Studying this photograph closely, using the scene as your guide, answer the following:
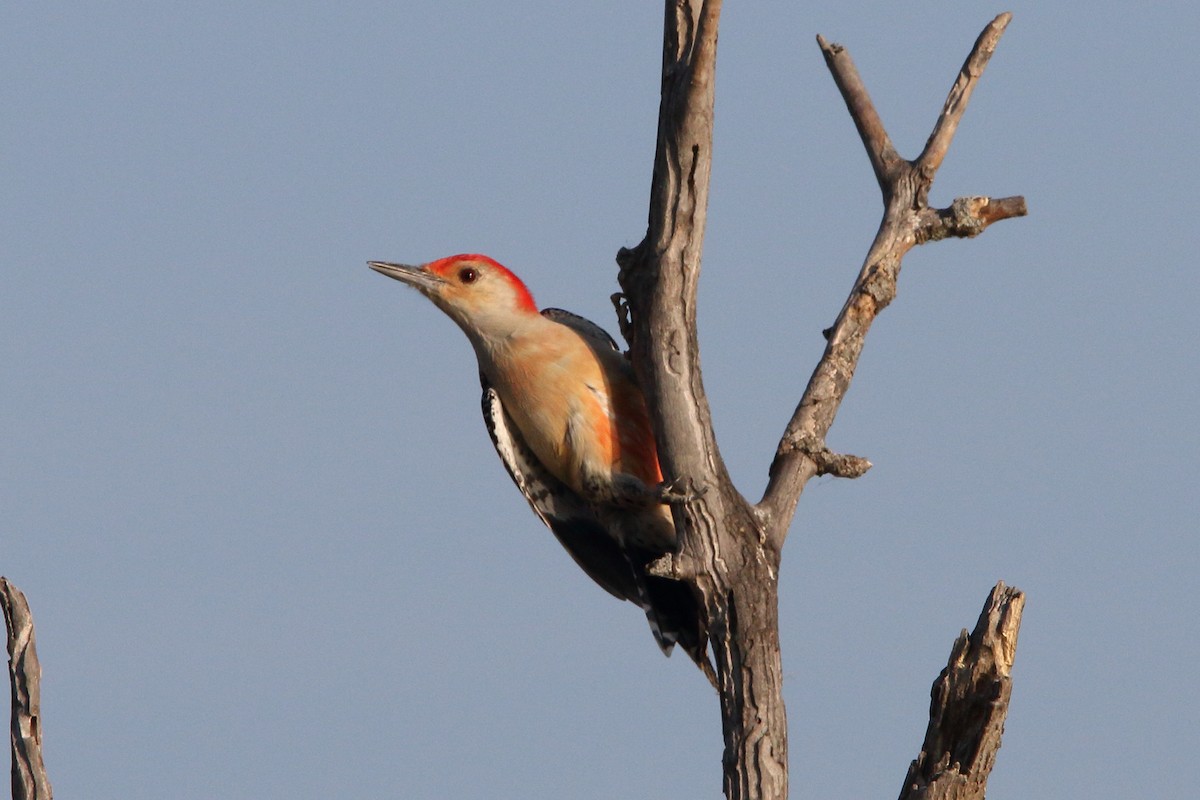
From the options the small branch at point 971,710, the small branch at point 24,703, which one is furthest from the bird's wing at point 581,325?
the small branch at point 24,703

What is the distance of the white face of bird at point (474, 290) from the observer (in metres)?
9.21

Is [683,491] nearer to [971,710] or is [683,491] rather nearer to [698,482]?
[698,482]

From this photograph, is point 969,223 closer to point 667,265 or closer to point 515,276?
point 667,265

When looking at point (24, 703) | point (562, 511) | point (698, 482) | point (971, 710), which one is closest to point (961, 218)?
point (698, 482)

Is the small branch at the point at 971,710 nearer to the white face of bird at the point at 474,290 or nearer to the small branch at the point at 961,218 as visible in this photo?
the small branch at the point at 961,218

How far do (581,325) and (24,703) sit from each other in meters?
4.40

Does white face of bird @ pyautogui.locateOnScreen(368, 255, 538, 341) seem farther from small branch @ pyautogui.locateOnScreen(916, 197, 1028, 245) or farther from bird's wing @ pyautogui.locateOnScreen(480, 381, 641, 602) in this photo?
small branch @ pyautogui.locateOnScreen(916, 197, 1028, 245)

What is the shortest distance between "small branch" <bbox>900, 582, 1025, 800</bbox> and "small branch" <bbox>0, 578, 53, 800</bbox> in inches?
148

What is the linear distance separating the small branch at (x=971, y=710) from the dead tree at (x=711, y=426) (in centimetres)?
1

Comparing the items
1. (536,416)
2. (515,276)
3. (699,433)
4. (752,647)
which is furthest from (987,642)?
(515,276)

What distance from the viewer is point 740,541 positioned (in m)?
7.46

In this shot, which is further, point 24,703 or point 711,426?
point 711,426

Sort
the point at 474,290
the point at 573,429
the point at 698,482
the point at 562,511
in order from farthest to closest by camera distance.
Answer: the point at 562,511
the point at 474,290
the point at 573,429
the point at 698,482

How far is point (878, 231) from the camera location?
327 inches
